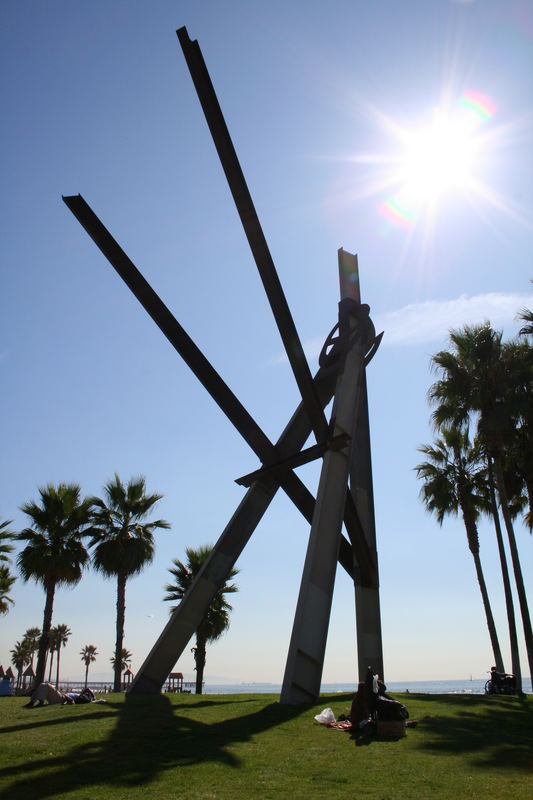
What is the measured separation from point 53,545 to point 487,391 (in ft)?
57.7

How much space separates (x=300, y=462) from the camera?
1574cm

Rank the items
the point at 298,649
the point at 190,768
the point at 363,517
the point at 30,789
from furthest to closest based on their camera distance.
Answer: the point at 363,517 → the point at 298,649 → the point at 190,768 → the point at 30,789

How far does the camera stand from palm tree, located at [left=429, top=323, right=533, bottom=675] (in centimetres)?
2095

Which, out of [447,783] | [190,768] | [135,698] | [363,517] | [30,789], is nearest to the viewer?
[30,789]

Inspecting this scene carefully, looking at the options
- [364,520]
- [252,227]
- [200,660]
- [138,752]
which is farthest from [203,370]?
[200,660]

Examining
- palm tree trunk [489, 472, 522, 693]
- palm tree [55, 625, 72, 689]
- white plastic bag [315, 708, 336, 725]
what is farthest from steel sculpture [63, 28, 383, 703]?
palm tree [55, 625, 72, 689]

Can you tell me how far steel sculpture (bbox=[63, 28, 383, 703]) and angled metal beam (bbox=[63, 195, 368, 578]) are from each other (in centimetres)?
3

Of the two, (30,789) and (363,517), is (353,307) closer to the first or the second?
(363,517)

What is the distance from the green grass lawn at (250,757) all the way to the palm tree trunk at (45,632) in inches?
538

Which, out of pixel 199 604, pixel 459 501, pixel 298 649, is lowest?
pixel 298 649

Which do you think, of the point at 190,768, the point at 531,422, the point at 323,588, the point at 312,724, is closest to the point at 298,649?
the point at 323,588

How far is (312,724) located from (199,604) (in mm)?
5259

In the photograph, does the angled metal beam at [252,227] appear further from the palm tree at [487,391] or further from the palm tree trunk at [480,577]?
the palm tree trunk at [480,577]

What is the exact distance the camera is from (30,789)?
5438 millimetres
